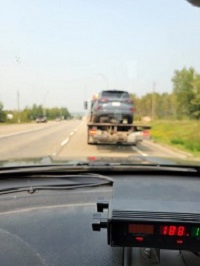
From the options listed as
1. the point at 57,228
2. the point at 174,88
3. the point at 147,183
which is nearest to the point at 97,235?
the point at 57,228

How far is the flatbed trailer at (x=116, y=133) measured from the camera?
16297 mm

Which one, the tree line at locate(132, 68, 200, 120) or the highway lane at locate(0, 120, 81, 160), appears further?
the tree line at locate(132, 68, 200, 120)

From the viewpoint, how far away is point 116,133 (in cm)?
1648

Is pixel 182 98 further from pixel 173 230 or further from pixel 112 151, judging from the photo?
pixel 173 230

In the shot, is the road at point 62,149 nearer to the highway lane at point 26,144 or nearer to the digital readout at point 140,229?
the highway lane at point 26,144

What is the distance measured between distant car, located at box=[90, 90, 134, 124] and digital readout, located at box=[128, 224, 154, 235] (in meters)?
15.4

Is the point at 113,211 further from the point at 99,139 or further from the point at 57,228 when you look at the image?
the point at 99,139

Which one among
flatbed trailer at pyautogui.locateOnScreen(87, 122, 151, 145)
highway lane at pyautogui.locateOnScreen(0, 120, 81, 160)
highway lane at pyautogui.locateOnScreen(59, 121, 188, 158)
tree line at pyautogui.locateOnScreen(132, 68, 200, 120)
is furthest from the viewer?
tree line at pyautogui.locateOnScreen(132, 68, 200, 120)

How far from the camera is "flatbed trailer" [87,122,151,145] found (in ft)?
53.5

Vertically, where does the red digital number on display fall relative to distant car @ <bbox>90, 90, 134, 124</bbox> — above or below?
below

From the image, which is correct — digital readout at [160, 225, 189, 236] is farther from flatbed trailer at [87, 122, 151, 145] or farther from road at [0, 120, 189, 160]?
flatbed trailer at [87, 122, 151, 145]

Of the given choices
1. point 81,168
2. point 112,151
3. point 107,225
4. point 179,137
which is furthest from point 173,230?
point 179,137

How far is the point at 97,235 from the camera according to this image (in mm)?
2150

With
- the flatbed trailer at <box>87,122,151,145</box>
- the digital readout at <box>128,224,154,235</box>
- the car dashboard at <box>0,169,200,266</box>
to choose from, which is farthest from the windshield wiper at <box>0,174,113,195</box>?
the flatbed trailer at <box>87,122,151,145</box>
